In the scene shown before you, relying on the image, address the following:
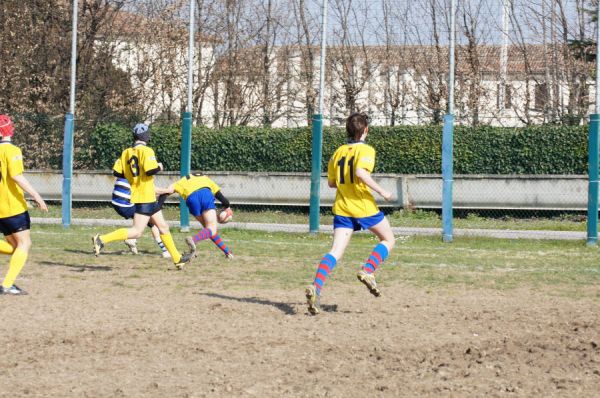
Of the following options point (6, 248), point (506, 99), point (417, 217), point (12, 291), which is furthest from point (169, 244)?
point (506, 99)

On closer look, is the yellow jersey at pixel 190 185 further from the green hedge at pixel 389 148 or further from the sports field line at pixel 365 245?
the green hedge at pixel 389 148

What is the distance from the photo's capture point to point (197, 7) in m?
27.8

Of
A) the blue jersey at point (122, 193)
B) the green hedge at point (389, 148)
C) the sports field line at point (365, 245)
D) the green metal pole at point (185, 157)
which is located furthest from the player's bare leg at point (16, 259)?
the green hedge at point (389, 148)

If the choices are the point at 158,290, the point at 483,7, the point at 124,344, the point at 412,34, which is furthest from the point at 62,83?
the point at 124,344

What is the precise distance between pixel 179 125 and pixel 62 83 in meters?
3.05

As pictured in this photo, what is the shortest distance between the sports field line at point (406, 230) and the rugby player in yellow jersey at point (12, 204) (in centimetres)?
930

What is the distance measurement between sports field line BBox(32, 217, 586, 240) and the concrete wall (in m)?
2.00

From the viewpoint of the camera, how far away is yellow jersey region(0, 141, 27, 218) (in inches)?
408

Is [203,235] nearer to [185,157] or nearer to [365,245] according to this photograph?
[365,245]

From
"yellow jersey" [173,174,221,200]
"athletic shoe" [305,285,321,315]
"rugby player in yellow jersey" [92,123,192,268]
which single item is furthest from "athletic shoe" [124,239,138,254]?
"athletic shoe" [305,285,321,315]

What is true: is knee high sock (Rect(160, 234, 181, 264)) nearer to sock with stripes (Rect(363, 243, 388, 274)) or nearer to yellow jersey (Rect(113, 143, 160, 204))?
yellow jersey (Rect(113, 143, 160, 204))

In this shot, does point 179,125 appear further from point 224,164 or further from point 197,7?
point 197,7

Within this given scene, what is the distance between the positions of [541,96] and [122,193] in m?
12.0

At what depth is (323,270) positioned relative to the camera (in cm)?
943
